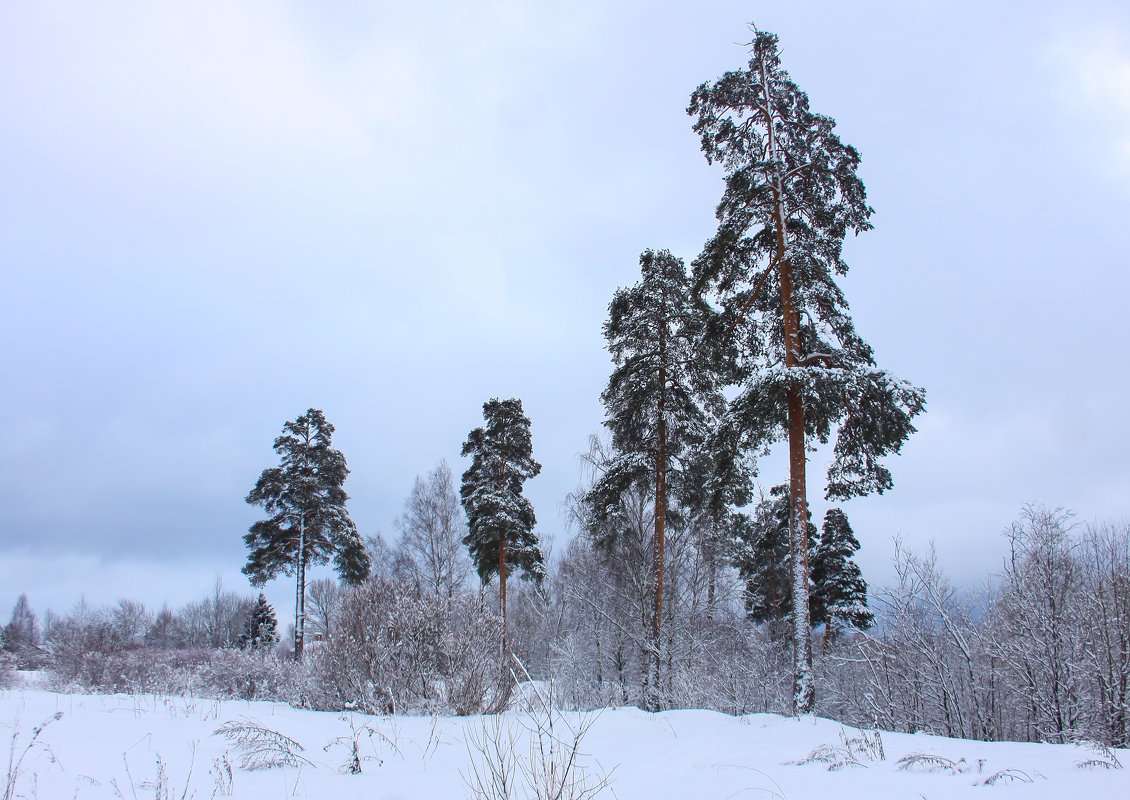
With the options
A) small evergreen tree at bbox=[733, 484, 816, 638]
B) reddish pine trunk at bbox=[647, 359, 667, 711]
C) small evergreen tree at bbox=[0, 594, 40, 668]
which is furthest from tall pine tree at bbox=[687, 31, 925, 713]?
small evergreen tree at bbox=[0, 594, 40, 668]

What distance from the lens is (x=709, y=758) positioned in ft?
19.5

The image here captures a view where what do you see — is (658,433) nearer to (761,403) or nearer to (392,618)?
(761,403)

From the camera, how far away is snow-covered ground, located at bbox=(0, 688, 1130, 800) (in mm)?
4102

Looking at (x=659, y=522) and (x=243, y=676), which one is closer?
(x=659, y=522)

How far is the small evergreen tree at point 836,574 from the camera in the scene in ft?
91.3

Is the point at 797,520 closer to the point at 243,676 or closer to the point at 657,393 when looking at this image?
the point at 657,393

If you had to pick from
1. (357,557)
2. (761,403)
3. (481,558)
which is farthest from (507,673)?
(357,557)

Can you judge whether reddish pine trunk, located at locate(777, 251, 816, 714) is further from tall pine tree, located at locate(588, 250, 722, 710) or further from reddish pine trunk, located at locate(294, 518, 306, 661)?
reddish pine trunk, located at locate(294, 518, 306, 661)

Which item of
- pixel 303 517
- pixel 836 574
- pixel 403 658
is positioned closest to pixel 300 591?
pixel 303 517

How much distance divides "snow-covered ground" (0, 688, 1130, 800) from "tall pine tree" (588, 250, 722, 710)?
7.83 metres

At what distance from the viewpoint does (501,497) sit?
23453mm

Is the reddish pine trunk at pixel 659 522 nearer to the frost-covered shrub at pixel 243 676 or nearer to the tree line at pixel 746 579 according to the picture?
the tree line at pixel 746 579

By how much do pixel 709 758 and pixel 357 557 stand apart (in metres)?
22.0

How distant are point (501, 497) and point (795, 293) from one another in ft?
48.8
